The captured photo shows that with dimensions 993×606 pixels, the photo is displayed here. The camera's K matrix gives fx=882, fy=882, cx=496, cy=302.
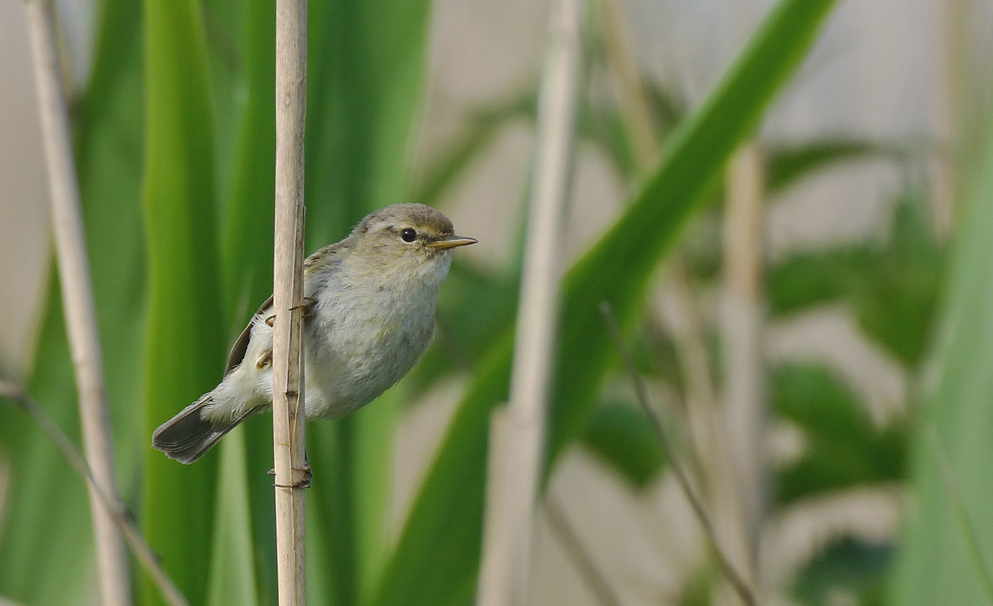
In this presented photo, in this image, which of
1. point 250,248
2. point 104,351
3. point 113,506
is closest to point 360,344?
point 250,248

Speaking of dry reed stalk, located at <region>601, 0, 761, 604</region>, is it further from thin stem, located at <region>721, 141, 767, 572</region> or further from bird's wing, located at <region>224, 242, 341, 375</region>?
bird's wing, located at <region>224, 242, 341, 375</region>

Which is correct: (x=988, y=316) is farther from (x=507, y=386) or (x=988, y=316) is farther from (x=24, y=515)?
(x=24, y=515)

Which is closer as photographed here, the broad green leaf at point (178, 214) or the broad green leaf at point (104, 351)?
the broad green leaf at point (178, 214)

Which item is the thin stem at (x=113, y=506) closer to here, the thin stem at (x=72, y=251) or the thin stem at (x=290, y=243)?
the thin stem at (x=72, y=251)

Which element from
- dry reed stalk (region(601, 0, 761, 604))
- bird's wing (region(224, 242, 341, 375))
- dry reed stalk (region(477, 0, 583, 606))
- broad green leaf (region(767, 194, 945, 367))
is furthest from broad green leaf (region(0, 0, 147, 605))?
broad green leaf (region(767, 194, 945, 367))

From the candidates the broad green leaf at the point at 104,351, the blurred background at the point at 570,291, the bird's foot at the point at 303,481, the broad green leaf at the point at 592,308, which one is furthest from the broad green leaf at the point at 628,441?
the bird's foot at the point at 303,481

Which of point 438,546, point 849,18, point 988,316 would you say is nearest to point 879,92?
point 849,18

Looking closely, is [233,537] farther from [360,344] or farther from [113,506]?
[360,344]
